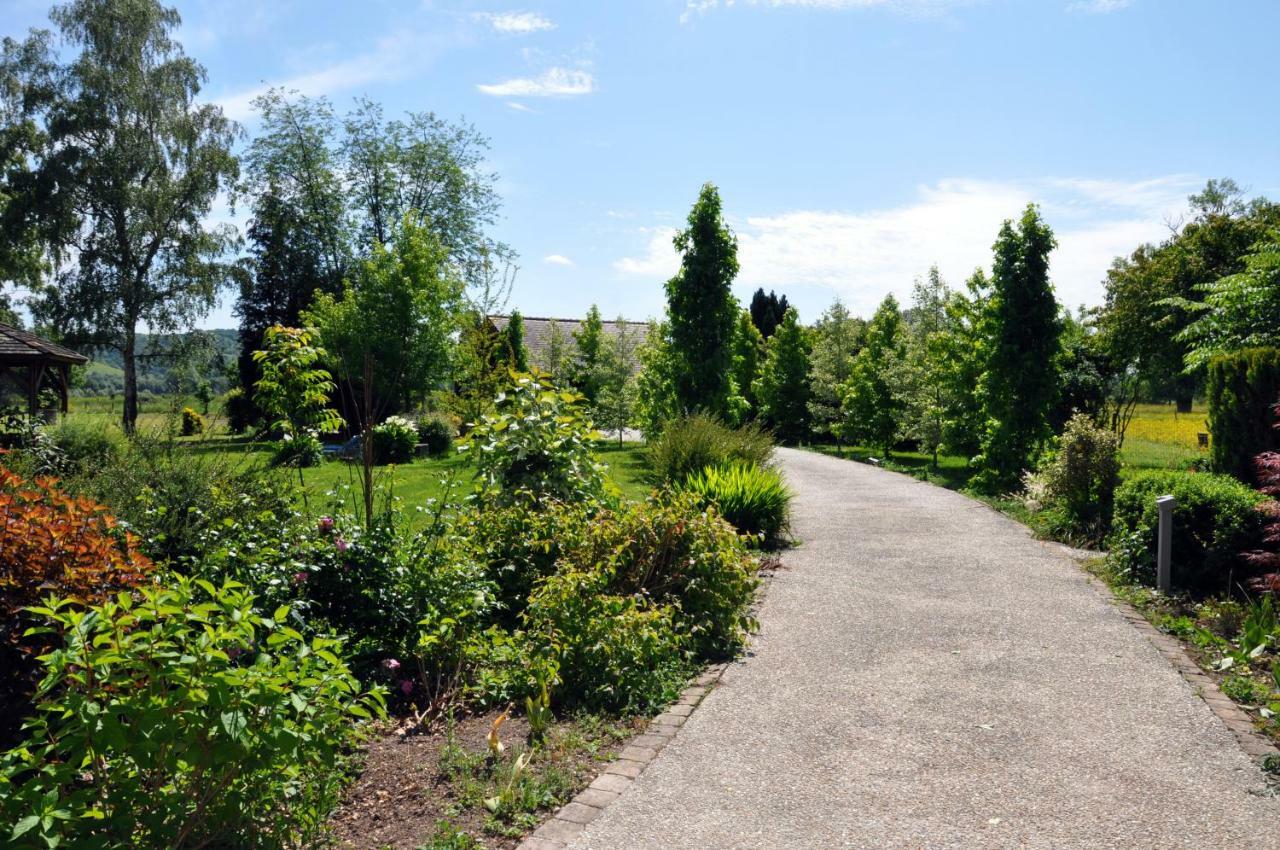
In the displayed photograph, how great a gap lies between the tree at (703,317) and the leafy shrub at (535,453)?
37.7ft

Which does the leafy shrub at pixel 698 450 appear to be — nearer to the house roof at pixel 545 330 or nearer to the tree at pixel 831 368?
the tree at pixel 831 368

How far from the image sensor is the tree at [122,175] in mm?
28141

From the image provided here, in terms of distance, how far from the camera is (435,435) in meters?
21.5

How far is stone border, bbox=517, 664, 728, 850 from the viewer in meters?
3.47

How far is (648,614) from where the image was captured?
18.3 feet

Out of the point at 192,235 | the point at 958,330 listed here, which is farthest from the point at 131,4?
the point at 958,330

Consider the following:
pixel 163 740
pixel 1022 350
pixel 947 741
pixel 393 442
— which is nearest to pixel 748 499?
pixel 947 741

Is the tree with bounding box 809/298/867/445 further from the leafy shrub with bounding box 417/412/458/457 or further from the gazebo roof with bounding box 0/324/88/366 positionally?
the gazebo roof with bounding box 0/324/88/366

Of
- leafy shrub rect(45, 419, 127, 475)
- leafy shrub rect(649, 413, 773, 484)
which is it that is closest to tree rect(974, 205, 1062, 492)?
leafy shrub rect(649, 413, 773, 484)

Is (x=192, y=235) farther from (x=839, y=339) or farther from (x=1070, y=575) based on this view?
(x=1070, y=575)

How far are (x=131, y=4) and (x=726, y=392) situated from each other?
25.6 m

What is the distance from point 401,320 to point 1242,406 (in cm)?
2189

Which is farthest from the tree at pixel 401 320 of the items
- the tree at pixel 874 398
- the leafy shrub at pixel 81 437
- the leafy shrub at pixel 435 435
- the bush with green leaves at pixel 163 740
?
the bush with green leaves at pixel 163 740

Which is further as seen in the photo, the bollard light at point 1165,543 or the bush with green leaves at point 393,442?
the bush with green leaves at point 393,442
